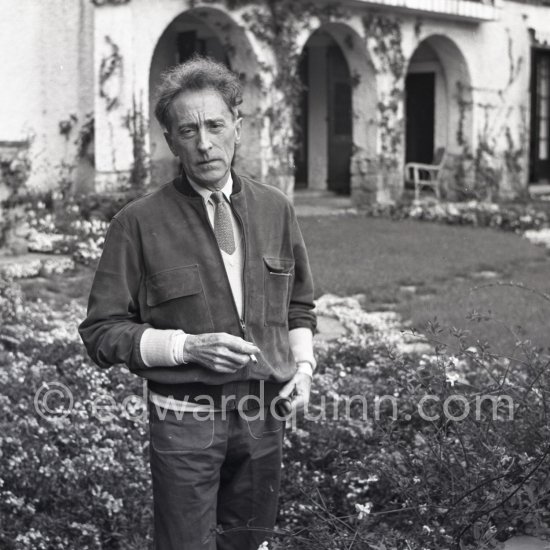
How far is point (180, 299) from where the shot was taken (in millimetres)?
2441

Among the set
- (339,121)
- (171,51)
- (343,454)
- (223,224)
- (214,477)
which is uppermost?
(171,51)

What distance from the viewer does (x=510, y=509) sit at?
2.63 metres

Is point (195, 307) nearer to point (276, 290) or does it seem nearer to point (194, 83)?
point (276, 290)

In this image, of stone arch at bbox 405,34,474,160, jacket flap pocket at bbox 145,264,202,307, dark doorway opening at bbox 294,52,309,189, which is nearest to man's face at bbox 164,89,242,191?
jacket flap pocket at bbox 145,264,202,307

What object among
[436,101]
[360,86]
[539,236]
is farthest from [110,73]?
[436,101]

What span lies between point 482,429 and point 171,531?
3.32ft

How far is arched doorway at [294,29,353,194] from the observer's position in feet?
55.3

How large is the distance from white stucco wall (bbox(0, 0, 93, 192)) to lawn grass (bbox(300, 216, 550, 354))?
296 centimetres

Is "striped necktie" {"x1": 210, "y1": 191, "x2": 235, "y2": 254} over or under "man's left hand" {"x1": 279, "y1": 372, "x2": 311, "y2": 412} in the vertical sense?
over

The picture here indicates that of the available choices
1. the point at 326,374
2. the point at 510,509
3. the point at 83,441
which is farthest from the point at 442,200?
the point at 510,509

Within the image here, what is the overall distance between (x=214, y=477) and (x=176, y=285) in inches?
19.2

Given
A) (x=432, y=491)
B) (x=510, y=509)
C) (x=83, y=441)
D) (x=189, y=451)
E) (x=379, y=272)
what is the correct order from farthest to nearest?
(x=379, y=272)
(x=83, y=441)
(x=432, y=491)
(x=510, y=509)
(x=189, y=451)

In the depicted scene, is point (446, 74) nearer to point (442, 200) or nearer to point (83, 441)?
point (442, 200)

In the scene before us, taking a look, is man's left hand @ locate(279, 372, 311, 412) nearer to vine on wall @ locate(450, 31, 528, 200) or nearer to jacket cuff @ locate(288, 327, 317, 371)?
jacket cuff @ locate(288, 327, 317, 371)
